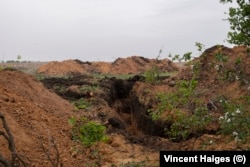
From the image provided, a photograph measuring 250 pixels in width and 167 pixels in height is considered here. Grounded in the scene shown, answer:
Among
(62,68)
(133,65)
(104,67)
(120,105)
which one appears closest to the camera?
(120,105)

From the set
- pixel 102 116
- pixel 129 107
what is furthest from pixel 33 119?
pixel 129 107

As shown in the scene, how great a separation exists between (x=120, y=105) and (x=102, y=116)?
4874mm

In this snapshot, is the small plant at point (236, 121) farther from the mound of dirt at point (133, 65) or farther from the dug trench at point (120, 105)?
the mound of dirt at point (133, 65)

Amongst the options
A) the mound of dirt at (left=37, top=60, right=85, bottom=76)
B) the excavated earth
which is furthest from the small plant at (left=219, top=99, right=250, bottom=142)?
the mound of dirt at (left=37, top=60, right=85, bottom=76)

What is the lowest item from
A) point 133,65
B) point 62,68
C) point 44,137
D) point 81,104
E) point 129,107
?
point 129,107

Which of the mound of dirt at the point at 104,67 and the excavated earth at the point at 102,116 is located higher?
the mound of dirt at the point at 104,67

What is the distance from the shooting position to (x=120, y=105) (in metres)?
17.4

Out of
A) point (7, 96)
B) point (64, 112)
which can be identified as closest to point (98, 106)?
point (64, 112)

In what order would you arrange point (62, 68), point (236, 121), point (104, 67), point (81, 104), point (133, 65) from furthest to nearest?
point (133, 65) < point (104, 67) < point (62, 68) < point (81, 104) < point (236, 121)

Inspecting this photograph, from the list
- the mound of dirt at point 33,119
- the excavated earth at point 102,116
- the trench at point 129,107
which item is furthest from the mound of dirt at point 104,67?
the mound of dirt at point 33,119

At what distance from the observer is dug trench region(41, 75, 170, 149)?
12742 millimetres

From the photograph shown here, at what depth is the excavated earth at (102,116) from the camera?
Result: 803 centimetres

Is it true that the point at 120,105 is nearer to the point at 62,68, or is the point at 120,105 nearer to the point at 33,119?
the point at 33,119

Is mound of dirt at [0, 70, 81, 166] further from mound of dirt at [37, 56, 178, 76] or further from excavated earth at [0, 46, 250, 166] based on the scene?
mound of dirt at [37, 56, 178, 76]
